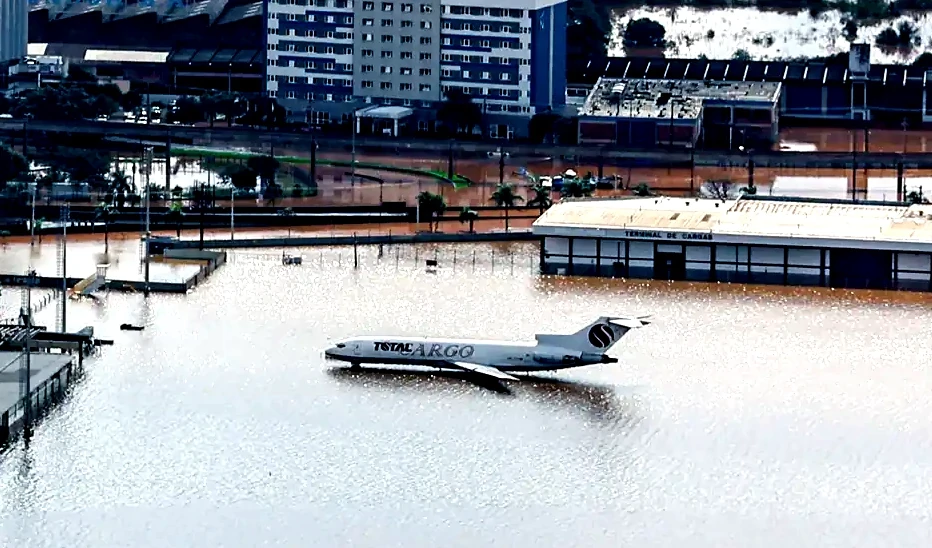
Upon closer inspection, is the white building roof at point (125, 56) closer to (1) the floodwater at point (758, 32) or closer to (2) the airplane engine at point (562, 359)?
(1) the floodwater at point (758, 32)

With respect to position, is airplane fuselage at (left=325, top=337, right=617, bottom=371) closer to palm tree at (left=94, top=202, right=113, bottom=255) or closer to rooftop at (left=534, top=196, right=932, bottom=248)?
rooftop at (left=534, top=196, right=932, bottom=248)

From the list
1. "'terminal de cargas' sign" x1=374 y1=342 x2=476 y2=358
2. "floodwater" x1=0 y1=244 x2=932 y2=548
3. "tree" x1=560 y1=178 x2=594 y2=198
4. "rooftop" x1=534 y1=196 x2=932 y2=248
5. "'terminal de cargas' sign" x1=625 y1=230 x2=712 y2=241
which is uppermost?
"tree" x1=560 y1=178 x2=594 y2=198

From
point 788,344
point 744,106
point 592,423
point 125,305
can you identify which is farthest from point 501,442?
point 744,106

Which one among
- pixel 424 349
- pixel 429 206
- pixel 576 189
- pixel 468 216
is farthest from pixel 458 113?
pixel 424 349

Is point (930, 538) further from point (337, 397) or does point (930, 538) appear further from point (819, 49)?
point (819, 49)

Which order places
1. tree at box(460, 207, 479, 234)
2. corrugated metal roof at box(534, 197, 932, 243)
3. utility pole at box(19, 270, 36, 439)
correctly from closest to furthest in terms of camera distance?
utility pole at box(19, 270, 36, 439) < corrugated metal roof at box(534, 197, 932, 243) < tree at box(460, 207, 479, 234)

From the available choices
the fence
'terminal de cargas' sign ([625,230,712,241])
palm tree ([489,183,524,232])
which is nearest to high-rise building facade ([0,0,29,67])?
palm tree ([489,183,524,232])

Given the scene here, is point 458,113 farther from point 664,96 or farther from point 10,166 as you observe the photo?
point 10,166
